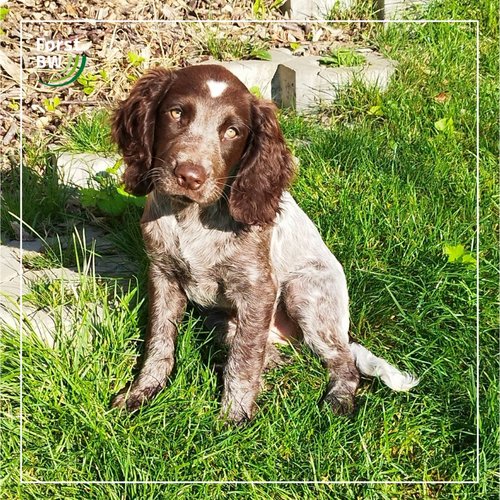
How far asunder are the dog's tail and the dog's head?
851 millimetres

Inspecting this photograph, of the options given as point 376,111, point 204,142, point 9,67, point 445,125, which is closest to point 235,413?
point 204,142

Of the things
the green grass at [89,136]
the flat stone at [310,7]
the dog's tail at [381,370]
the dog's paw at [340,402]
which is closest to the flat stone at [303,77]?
the flat stone at [310,7]

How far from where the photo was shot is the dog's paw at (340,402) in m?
3.88

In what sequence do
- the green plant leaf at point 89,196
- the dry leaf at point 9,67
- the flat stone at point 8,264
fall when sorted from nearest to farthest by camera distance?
the flat stone at point 8,264 → the green plant leaf at point 89,196 → the dry leaf at point 9,67

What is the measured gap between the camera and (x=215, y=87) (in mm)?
3592

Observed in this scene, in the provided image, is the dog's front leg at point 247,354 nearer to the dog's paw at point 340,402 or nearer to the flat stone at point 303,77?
the dog's paw at point 340,402

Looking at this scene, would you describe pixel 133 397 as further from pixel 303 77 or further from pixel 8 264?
pixel 303 77

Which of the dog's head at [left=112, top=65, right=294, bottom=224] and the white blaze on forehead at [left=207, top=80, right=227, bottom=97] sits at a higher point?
the white blaze on forehead at [left=207, top=80, right=227, bottom=97]

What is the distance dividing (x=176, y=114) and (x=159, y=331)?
1072 millimetres

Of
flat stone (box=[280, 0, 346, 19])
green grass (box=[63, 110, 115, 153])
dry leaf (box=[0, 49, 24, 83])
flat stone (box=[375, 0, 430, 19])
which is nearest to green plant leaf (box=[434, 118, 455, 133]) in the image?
flat stone (box=[375, 0, 430, 19])

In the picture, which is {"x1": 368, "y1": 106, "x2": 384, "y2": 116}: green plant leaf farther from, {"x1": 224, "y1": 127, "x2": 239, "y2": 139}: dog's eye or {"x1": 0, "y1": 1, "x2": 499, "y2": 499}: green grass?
{"x1": 224, "y1": 127, "x2": 239, "y2": 139}: dog's eye

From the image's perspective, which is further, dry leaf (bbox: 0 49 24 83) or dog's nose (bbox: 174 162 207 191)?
dry leaf (bbox: 0 49 24 83)

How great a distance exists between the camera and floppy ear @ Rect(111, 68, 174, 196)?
379cm

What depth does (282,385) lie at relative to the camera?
4020mm
